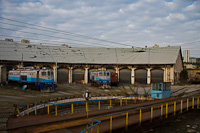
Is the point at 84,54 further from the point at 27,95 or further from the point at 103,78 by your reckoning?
the point at 27,95

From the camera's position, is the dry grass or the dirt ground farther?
the dry grass

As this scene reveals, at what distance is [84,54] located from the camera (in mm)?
46250

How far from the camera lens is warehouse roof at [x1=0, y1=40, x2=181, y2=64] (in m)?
39.1

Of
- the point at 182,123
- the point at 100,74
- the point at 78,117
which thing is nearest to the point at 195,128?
the point at 182,123

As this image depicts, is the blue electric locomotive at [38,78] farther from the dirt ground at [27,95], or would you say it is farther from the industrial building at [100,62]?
the industrial building at [100,62]

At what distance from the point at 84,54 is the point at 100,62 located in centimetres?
658

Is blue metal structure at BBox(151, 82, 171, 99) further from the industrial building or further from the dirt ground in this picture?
the industrial building

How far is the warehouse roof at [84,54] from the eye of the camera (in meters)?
39.1

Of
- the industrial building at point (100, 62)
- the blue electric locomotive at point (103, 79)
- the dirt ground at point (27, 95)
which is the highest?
the industrial building at point (100, 62)

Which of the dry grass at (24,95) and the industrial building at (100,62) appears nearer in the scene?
the dry grass at (24,95)

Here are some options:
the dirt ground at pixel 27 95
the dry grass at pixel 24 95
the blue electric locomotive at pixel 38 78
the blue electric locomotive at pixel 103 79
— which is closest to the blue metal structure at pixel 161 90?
the dirt ground at pixel 27 95

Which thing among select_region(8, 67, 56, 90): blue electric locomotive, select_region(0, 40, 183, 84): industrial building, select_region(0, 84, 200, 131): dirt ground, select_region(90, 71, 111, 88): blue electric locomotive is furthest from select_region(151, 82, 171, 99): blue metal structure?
select_region(8, 67, 56, 90): blue electric locomotive

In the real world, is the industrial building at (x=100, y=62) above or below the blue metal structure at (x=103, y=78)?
above

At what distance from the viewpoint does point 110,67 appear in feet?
141
